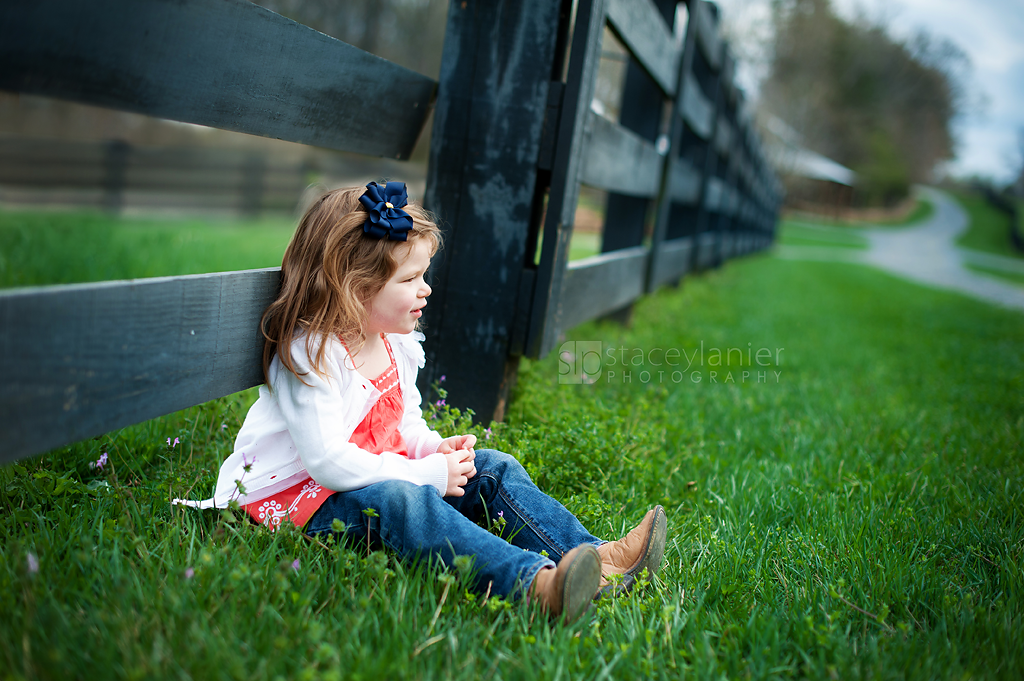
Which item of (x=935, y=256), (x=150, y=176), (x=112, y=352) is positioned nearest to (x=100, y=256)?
(x=112, y=352)

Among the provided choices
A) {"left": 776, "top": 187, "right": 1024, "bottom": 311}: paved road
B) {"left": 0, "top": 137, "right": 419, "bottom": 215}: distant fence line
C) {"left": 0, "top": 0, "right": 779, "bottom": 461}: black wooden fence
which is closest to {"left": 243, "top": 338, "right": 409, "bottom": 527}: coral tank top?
{"left": 0, "top": 0, "right": 779, "bottom": 461}: black wooden fence

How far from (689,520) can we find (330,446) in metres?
1.10

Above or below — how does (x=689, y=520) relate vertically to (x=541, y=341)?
below

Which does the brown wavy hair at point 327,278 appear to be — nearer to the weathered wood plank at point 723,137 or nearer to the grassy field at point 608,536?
the grassy field at point 608,536

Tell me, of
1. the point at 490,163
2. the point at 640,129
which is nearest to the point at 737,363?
the point at 640,129

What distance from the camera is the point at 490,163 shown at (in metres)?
2.30

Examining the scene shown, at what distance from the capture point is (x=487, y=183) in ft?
7.59

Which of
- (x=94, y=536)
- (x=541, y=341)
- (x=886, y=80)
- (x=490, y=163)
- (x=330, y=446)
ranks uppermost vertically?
(x=886, y=80)

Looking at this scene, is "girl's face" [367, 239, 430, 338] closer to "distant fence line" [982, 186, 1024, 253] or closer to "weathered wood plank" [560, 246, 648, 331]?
"weathered wood plank" [560, 246, 648, 331]

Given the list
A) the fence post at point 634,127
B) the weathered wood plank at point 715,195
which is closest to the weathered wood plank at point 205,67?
the fence post at point 634,127

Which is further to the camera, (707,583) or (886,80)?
(886,80)

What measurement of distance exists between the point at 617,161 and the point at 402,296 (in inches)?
72.9

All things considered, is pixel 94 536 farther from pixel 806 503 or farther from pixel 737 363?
pixel 737 363

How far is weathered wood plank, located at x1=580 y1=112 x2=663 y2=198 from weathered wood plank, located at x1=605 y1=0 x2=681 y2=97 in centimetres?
36
